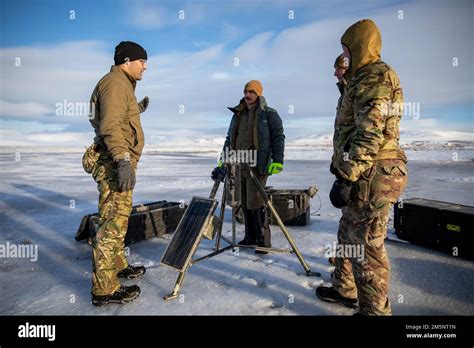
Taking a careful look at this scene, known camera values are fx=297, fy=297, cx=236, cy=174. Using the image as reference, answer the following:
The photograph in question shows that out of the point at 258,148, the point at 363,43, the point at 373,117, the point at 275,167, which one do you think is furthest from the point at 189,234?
the point at 363,43

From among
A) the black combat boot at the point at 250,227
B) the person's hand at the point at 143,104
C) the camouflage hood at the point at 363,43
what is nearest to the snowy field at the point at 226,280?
the black combat boot at the point at 250,227

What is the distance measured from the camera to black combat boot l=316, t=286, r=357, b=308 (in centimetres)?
286

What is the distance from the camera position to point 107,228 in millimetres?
3039

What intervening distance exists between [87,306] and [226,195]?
1.87 m

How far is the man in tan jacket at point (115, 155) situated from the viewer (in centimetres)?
287

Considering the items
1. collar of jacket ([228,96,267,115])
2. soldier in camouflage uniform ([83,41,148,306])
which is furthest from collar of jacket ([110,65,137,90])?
collar of jacket ([228,96,267,115])

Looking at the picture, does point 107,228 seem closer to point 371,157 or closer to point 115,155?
point 115,155

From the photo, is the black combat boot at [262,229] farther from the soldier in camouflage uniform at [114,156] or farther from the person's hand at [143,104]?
the person's hand at [143,104]

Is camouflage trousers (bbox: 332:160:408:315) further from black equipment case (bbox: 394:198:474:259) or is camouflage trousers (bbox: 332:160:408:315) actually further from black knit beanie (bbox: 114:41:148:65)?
black knit beanie (bbox: 114:41:148:65)

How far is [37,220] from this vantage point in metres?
6.07

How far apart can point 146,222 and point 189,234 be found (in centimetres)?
194

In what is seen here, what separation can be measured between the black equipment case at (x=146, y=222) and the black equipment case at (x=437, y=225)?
12.3 feet

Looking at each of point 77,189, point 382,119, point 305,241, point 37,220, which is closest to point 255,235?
point 305,241
